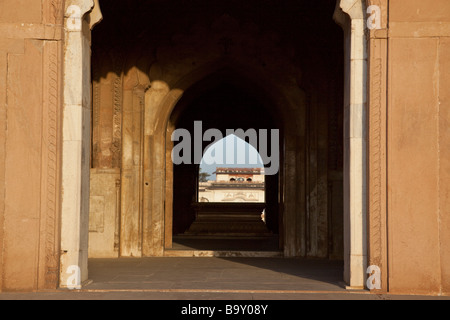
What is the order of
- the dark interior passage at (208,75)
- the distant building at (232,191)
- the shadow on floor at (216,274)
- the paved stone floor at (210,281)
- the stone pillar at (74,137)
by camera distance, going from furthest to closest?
the distant building at (232,191), the dark interior passage at (208,75), the shadow on floor at (216,274), the stone pillar at (74,137), the paved stone floor at (210,281)

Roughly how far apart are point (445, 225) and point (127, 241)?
4.97 m

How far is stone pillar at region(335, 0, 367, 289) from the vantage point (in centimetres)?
590

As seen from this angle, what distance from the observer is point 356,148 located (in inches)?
234

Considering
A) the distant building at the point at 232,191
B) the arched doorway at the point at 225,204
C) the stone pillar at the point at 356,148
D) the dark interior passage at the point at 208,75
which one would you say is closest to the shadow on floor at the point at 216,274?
the stone pillar at the point at 356,148

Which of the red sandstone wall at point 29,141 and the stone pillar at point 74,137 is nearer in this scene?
the red sandstone wall at point 29,141

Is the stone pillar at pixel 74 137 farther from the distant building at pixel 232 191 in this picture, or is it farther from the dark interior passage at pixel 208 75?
the distant building at pixel 232 191

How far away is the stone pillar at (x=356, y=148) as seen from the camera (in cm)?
590

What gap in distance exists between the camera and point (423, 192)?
5719 mm

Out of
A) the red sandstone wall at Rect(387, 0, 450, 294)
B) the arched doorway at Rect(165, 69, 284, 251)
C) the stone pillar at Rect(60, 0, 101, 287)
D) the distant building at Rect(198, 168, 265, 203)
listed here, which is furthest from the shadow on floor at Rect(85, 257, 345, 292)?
the distant building at Rect(198, 168, 265, 203)

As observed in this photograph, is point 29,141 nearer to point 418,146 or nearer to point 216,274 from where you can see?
point 216,274

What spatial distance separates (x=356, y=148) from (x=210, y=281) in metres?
2.17

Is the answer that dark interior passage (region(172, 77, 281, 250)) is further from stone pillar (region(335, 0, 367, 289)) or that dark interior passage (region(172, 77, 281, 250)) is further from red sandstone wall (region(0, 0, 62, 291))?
red sandstone wall (region(0, 0, 62, 291))

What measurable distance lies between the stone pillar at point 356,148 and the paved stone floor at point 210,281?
0.33 m
